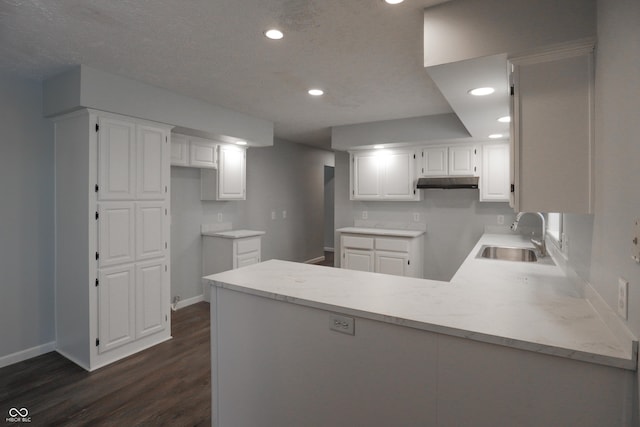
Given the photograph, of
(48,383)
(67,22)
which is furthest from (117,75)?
(48,383)

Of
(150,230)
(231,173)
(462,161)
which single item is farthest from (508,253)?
(150,230)

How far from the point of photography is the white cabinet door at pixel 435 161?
4.44m

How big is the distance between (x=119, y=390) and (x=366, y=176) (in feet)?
12.5

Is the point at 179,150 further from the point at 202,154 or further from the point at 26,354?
the point at 26,354

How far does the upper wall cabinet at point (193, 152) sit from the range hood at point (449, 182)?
2.74m

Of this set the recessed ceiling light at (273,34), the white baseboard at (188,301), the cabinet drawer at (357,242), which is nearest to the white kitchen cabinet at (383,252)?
the cabinet drawer at (357,242)

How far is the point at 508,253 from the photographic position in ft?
11.4

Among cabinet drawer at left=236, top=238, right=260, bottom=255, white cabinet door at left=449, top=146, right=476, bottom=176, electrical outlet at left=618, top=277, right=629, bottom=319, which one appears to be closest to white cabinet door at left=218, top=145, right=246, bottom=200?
cabinet drawer at left=236, top=238, right=260, bottom=255

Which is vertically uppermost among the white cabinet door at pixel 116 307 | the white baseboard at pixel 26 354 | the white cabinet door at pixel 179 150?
the white cabinet door at pixel 179 150

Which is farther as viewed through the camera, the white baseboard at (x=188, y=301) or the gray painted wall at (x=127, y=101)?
the white baseboard at (x=188, y=301)

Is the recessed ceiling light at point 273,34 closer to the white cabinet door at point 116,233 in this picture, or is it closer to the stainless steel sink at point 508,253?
the white cabinet door at point 116,233

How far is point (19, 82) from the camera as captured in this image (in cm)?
289

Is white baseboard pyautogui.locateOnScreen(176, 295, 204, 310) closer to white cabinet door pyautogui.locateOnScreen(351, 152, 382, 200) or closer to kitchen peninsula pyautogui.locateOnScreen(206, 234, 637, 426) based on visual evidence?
white cabinet door pyautogui.locateOnScreen(351, 152, 382, 200)

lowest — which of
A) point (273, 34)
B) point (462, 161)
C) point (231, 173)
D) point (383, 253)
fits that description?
point (383, 253)
